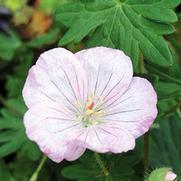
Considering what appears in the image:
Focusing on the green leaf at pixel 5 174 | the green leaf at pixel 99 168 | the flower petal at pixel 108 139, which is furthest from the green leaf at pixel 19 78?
the flower petal at pixel 108 139

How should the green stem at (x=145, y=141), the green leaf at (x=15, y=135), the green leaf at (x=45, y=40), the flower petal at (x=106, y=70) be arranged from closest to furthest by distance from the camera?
the flower petal at (x=106, y=70) < the green stem at (x=145, y=141) < the green leaf at (x=15, y=135) < the green leaf at (x=45, y=40)

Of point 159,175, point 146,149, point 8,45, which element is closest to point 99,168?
point 146,149

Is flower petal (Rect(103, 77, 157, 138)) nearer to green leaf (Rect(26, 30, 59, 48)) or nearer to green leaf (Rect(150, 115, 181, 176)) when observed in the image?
green leaf (Rect(150, 115, 181, 176))

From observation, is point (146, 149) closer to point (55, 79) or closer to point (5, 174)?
point (55, 79)

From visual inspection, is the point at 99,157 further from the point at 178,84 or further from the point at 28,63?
the point at 28,63

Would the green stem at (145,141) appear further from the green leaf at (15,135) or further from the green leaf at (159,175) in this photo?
the green leaf at (15,135)

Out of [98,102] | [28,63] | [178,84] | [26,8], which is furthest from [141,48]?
[26,8]
